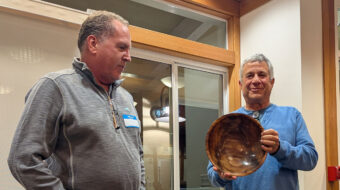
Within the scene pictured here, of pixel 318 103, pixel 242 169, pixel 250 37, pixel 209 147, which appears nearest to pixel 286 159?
pixel 242 169

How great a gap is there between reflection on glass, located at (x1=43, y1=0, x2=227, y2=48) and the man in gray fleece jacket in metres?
1.25

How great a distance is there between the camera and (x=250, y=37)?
2928 mm

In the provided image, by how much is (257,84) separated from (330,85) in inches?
46.7

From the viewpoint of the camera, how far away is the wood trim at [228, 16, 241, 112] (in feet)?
9.68

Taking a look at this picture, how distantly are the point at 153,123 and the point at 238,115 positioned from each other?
114 centimetres

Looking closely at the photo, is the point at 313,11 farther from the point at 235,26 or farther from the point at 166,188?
the point at 166,188

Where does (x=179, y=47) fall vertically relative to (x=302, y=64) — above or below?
above

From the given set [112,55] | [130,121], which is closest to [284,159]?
[130,121]

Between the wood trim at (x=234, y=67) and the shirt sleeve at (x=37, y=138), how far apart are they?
2128 millimetres

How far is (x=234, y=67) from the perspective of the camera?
9.78 feet

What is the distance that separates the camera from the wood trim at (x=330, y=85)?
7.98ft

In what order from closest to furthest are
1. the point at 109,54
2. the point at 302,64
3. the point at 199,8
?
the point at 109,54, the point at 302,64, the point at 199,8

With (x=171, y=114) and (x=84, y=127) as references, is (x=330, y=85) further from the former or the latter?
(x=84, y=127)

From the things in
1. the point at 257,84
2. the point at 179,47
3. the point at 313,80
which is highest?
the point at 179,47
